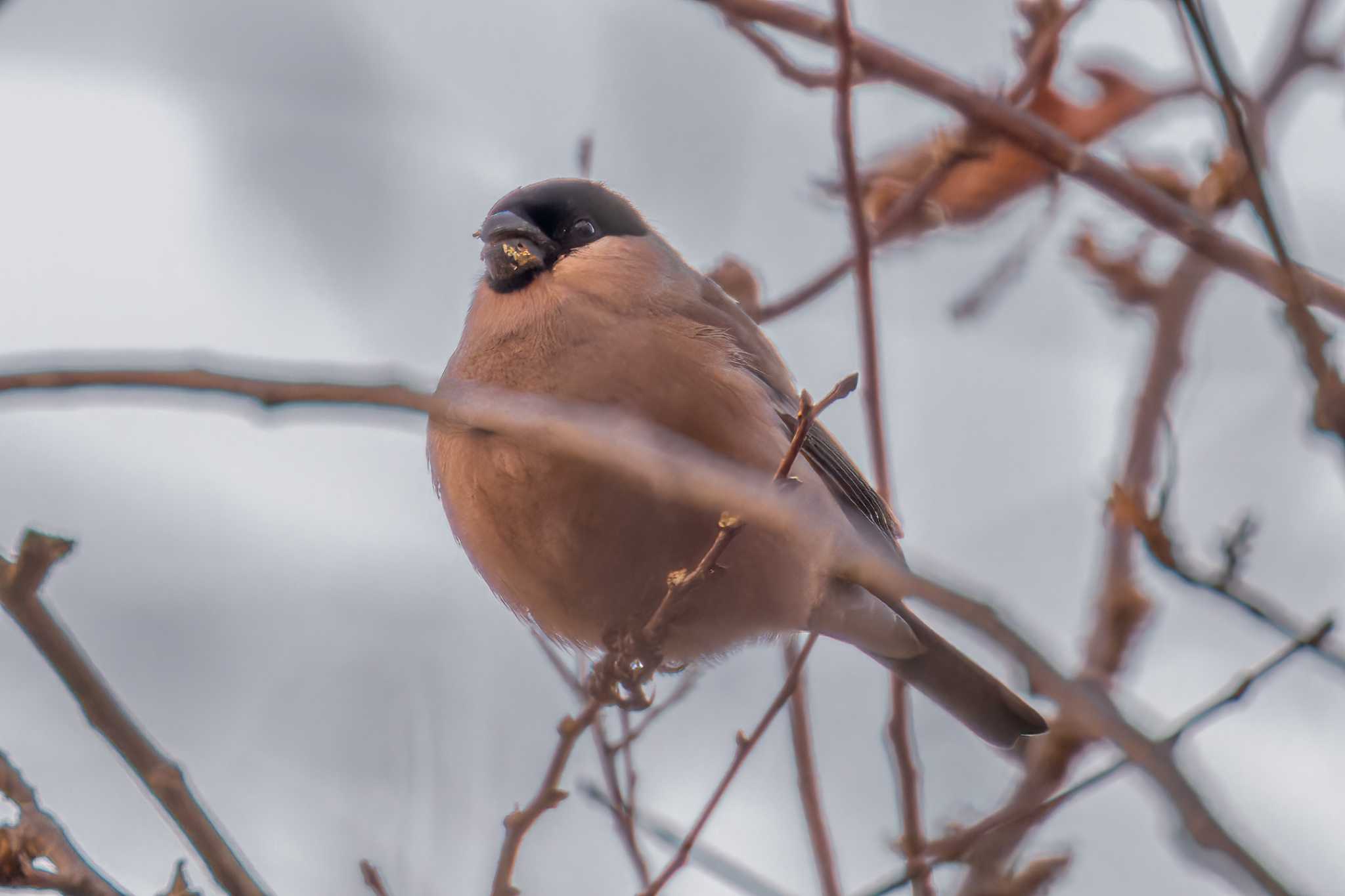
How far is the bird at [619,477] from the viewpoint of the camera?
3.11 metres

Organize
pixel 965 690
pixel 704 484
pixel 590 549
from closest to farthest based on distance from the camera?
pixel 704 484 → pixel 590 549 → pixel 965 690

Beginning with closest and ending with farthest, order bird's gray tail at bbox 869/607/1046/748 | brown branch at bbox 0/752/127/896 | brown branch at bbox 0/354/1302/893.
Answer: brown branch at bbox 0/354/1302/893
brown branch at bbox 0/752/127/896
bird's gray tail at bbox 869/607/1046/748

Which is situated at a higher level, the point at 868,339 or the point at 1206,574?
the point at 868,339

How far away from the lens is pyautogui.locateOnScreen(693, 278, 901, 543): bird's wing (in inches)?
148

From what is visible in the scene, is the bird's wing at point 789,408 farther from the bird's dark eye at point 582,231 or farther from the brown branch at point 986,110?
the brown branch at point 986,110

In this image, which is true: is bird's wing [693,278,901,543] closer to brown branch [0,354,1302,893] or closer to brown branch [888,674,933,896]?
brown branch [888,674,933,896]

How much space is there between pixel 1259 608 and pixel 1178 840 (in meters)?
0.34

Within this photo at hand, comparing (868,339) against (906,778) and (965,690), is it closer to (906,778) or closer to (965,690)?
(906,778)

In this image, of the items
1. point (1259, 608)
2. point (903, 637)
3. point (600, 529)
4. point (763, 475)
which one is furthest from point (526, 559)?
point (1259, 608)

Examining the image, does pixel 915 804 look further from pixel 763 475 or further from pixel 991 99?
pixel 991 99

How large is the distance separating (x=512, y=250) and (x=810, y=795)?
1.57 meters

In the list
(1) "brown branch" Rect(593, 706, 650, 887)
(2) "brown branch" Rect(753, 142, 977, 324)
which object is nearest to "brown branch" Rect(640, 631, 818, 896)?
(1) "brown branch" Rect(593, 706, 650, 887)

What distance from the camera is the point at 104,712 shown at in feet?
5.98

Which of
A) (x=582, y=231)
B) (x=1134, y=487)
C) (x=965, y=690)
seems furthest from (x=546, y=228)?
(x=965, y=690)
